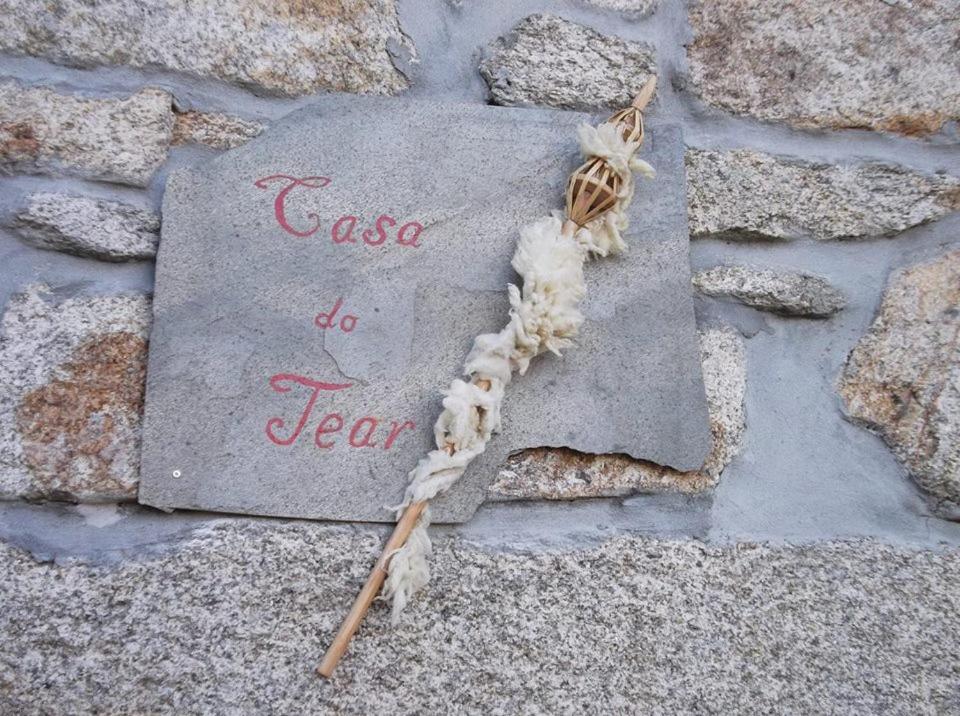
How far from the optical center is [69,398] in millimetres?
651

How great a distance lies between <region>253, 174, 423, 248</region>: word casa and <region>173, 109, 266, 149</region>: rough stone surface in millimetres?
52

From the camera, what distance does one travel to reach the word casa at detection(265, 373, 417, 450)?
67 centimetres

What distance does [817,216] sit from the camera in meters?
0.79

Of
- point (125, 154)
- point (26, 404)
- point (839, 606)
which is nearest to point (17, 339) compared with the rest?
point (26, 404)

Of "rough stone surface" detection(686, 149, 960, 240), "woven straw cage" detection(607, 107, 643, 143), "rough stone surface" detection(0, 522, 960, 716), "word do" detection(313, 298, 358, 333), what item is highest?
"woven straw cage" detection(607, 107, 643, 143)

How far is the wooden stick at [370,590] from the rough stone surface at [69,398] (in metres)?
0.21

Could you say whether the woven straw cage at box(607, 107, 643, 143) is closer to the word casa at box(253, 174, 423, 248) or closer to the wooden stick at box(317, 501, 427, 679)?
the word casa at box(253, 174, 423, 248)

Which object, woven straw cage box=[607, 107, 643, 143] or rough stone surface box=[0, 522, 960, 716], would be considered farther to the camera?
woven straw cage box=[607, 107, 643, 143]

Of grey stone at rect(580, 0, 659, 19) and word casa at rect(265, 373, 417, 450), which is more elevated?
grey stone at rect(580, 0, 659, 19)

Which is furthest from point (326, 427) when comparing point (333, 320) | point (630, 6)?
point (630, 6)

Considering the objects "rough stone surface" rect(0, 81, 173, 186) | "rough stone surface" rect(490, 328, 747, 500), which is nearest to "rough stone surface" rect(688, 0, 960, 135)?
"rough stone surface" rect(490, 328, 747, 500)

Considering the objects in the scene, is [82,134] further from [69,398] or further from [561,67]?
[561,67]

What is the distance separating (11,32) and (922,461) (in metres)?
0.93

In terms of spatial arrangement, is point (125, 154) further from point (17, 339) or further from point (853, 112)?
point (853, 112)
